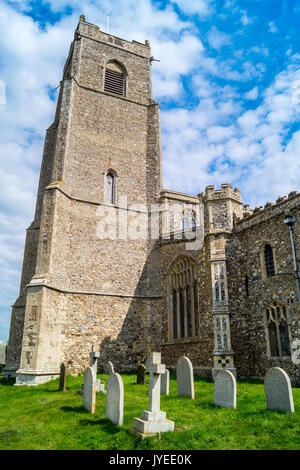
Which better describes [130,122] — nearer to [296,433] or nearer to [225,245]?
[225,245]

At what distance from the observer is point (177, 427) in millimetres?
6086

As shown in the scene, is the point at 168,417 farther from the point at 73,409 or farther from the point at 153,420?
the point at 73,409

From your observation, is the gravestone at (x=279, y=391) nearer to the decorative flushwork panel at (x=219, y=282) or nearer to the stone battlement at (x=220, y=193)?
the decorative flushwork panel at (x=219, y=282)

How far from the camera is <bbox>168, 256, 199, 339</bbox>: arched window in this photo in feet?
50.3

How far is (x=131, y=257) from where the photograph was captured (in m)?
18.1

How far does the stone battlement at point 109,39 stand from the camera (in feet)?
74.0

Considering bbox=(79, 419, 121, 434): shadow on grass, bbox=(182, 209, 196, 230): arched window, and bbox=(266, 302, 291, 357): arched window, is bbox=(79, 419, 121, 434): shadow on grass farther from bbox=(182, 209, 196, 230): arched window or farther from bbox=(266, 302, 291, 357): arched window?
bbox=(182, 209, 196, 230): arched window

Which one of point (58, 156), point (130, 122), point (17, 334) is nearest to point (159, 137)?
point (130, 122)

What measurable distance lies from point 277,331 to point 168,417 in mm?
6566

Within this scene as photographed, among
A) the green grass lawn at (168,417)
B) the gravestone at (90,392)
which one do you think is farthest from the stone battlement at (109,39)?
the green grass lawn at (168,417)

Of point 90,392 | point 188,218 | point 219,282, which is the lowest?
point 90,392

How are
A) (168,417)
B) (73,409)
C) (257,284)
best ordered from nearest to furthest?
(168,417) → (73,409) → (257,284)

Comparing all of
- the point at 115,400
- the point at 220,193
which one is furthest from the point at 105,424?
the point at 220,193
